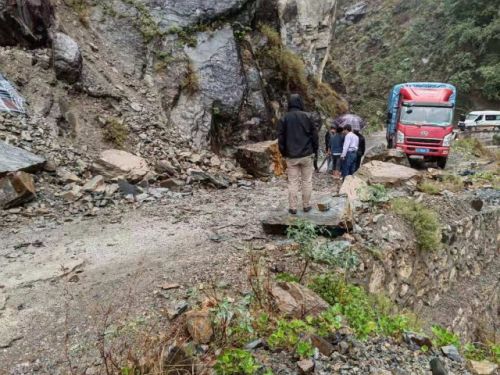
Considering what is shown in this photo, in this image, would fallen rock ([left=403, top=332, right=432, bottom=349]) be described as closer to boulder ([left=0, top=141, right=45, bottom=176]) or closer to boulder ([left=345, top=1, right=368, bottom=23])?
boulder ([left=0, top=141, right=45, bottom=176])

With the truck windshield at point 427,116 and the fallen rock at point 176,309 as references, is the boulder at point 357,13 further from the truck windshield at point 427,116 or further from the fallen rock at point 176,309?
the fallen rock at point 176,309

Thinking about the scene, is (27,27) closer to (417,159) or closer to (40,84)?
(40,84)

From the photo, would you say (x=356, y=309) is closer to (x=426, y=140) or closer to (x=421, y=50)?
(x=426, y=140)

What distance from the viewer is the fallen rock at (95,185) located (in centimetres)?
788

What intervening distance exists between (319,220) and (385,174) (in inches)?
171

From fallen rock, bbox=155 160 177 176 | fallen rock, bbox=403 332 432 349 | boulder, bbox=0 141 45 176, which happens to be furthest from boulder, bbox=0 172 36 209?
fallen rock, bbox=403 332 432 349

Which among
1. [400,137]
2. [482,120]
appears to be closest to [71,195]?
[400,137]

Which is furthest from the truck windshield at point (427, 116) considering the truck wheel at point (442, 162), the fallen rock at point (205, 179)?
the fallen rock at point (205, 179)

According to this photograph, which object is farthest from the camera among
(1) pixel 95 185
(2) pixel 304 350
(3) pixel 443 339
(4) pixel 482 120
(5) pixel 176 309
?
(4) pixel 482 120

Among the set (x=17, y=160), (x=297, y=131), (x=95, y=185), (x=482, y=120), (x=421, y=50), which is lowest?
(x=482, y=120)

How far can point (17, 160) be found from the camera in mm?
7543

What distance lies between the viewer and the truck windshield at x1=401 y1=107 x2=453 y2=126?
14.6 m

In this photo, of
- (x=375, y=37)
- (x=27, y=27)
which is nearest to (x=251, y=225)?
(x=27, y=27)

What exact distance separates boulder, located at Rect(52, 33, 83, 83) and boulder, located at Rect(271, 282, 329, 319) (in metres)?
8.72
